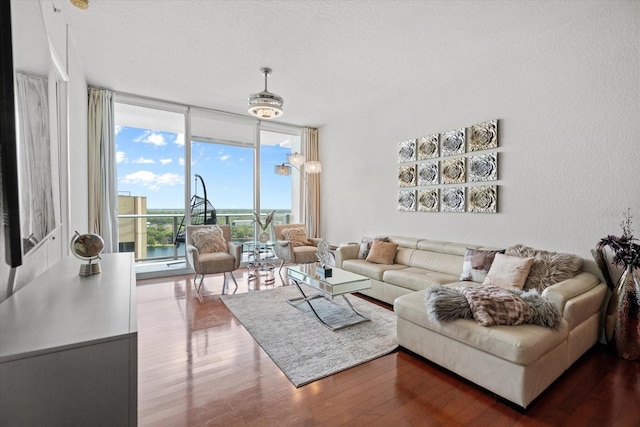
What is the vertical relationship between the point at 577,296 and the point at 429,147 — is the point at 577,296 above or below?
below

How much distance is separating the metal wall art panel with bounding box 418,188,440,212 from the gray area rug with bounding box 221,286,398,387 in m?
1.58

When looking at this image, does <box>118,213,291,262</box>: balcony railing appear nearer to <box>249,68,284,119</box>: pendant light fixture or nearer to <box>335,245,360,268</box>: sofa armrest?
<box>335,245,360,268</box>: sofa armrest

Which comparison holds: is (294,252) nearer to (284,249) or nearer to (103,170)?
(284,249)

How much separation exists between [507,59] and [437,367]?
10.9 ft

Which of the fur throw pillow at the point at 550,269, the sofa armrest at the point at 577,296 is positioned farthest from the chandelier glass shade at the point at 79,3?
the fur throw pillow at the point at 550,269

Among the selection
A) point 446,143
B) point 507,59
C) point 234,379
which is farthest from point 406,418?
point 507,59

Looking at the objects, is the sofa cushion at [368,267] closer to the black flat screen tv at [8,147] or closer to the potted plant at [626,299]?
the potted plant at [626,299]

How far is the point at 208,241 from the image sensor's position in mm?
4578

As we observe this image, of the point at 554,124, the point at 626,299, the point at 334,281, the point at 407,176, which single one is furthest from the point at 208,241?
the point at 626,299

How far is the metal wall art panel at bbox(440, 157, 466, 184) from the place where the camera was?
3766mm

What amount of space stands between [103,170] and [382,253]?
14.3 ft

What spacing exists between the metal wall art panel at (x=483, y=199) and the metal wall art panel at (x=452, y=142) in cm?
54

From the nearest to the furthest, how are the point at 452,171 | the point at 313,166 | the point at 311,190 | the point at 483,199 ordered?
the point at 483,199, the point at 452,171, the point at 313,166, the point at 311,190

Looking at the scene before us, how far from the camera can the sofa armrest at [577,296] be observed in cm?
216
